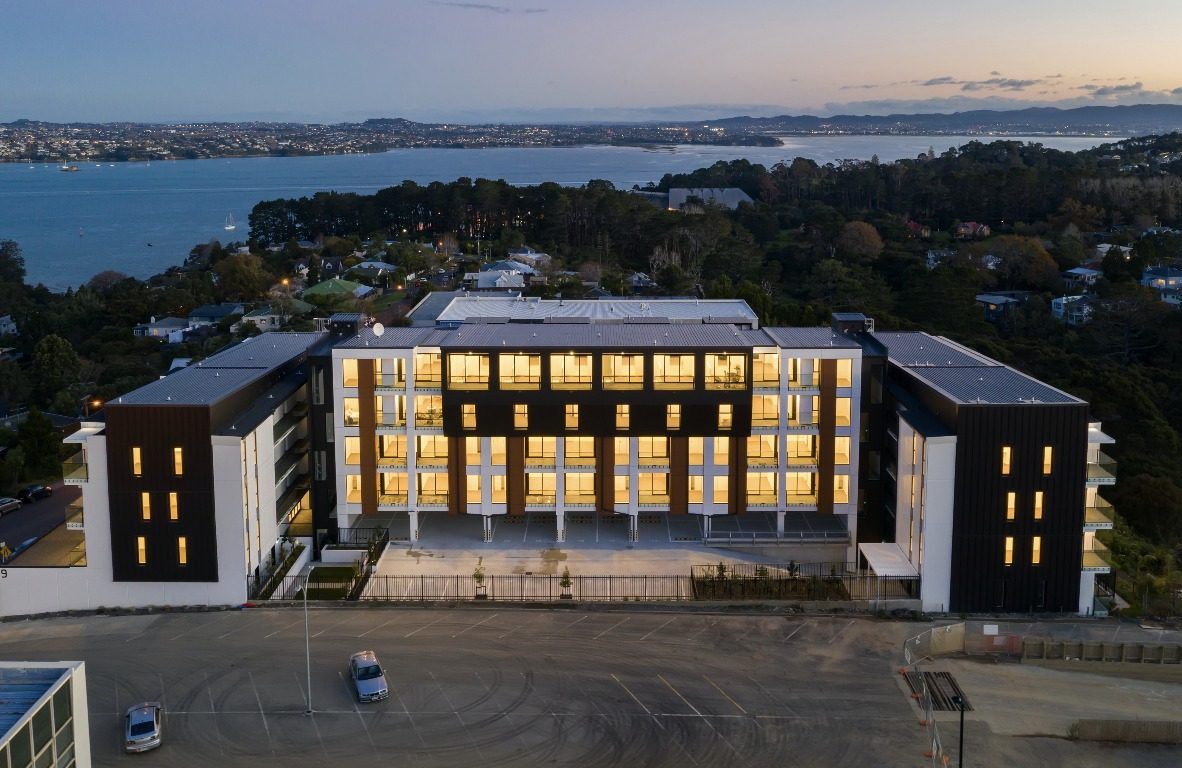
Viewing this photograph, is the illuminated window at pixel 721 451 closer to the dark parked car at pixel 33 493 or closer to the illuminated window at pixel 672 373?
the illuminated window at pixel 672 373

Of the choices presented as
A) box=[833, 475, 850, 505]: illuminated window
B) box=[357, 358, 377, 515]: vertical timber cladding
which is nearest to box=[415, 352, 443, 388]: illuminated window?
box=[357, 358, 377, 515]: vertical timber cladding

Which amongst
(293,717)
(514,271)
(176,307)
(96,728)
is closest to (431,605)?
(293,717)

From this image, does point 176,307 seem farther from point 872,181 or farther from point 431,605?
point 872,181

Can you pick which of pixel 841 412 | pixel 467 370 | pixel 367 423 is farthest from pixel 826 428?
pixel 367 423

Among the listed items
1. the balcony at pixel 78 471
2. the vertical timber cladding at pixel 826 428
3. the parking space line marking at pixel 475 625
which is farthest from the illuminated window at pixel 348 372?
the vertical timber cladding at pixel 826 428

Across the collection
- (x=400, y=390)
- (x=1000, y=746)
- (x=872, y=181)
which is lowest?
(x=1000, y=746)

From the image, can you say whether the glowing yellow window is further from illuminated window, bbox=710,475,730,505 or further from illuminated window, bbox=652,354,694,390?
illuminated window, bbox=710,475,730,505

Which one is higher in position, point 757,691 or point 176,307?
point 176,307
